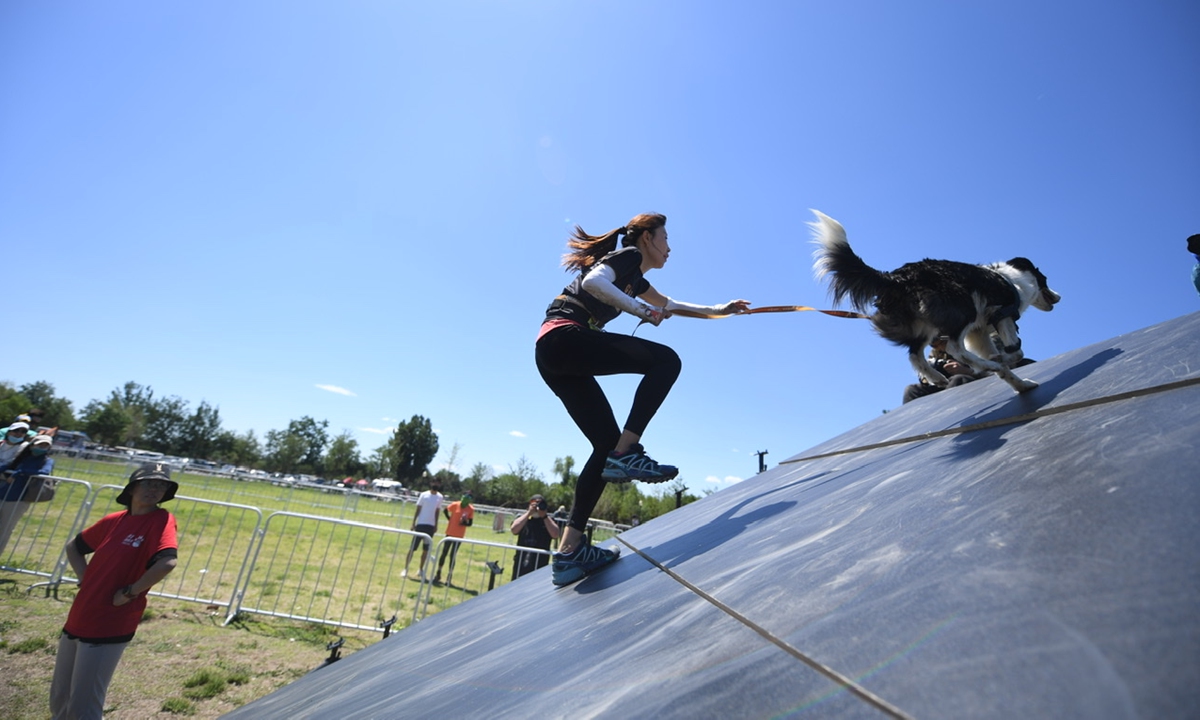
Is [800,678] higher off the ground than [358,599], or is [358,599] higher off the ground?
[800,678]

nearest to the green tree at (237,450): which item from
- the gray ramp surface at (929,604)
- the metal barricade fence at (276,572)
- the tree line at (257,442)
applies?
the tree line at (257,442)

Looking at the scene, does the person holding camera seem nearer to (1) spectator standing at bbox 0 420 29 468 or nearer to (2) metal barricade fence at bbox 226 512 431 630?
A: (2) metal barricade fence at bbox 226 512 431 630

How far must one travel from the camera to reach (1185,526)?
2.45 ft

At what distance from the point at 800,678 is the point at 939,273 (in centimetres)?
345

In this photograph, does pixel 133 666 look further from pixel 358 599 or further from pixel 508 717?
pixel 508 717

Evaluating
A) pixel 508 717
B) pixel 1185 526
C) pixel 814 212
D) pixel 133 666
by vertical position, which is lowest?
pixel 133 666

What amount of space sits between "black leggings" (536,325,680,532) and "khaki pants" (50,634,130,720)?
10.7ft

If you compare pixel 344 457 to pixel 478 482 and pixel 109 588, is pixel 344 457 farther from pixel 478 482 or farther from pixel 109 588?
pixel 109 588

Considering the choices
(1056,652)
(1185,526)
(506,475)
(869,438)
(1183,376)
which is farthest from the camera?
(506,475)

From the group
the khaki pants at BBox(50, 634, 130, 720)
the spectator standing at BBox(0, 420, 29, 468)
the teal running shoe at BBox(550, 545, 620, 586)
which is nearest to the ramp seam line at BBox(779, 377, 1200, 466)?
the teal running shoe at BBox(550, 545, 620, 586)

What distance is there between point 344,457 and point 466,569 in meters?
67.8

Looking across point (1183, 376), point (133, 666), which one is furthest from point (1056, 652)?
point (133, 666)

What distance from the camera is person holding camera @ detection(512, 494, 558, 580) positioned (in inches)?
365

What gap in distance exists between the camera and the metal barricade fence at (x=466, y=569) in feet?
26.6
